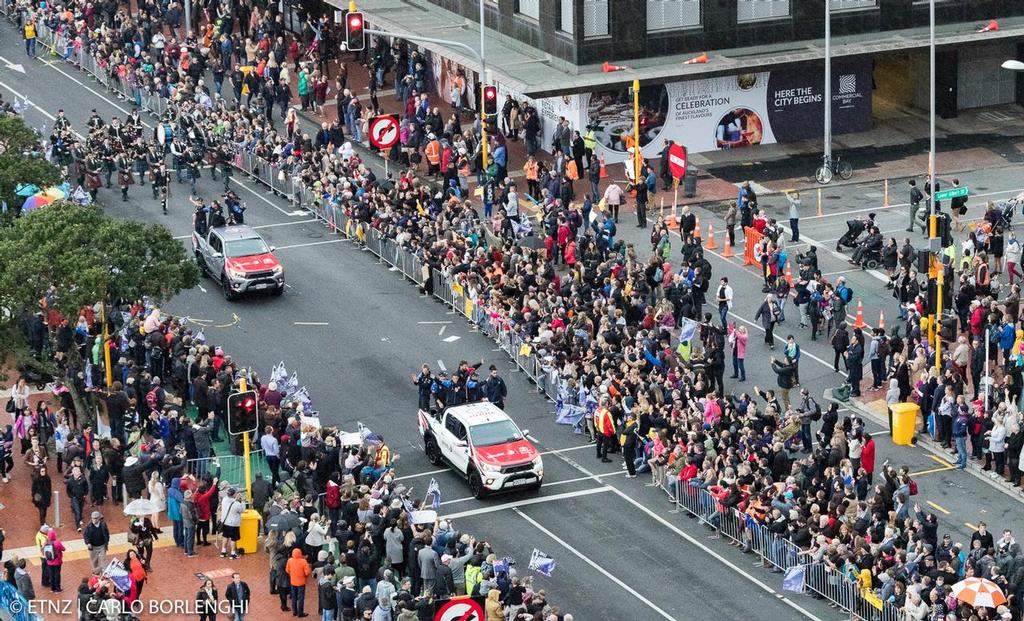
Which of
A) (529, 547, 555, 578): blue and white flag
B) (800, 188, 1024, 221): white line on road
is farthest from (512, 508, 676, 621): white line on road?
(800, 188, 1024, 221): white line on road

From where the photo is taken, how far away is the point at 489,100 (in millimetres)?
56719

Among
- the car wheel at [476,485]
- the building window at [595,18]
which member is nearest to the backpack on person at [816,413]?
the car wheel at [476,485]

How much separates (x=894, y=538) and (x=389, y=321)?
19.0 meters

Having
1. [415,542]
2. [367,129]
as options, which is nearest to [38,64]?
[367,129]

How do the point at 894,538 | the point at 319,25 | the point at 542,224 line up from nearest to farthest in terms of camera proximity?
the point at 894,538, the point at 542,224, the point at 319,25

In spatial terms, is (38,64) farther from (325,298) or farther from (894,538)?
(894,538)

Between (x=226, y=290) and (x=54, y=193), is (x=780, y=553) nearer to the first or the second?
(x=226, y=290)

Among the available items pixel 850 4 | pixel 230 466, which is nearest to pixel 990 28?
pixel 850 4

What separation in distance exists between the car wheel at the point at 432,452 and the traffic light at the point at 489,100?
1645cm

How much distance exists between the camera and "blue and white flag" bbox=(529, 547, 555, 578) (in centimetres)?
3534

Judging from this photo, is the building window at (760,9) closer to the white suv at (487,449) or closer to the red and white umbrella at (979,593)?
the white suv at (487,449)

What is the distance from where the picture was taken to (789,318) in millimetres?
49594

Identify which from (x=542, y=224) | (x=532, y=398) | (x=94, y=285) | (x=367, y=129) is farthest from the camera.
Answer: (x=367, y=129)

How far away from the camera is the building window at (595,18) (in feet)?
203
